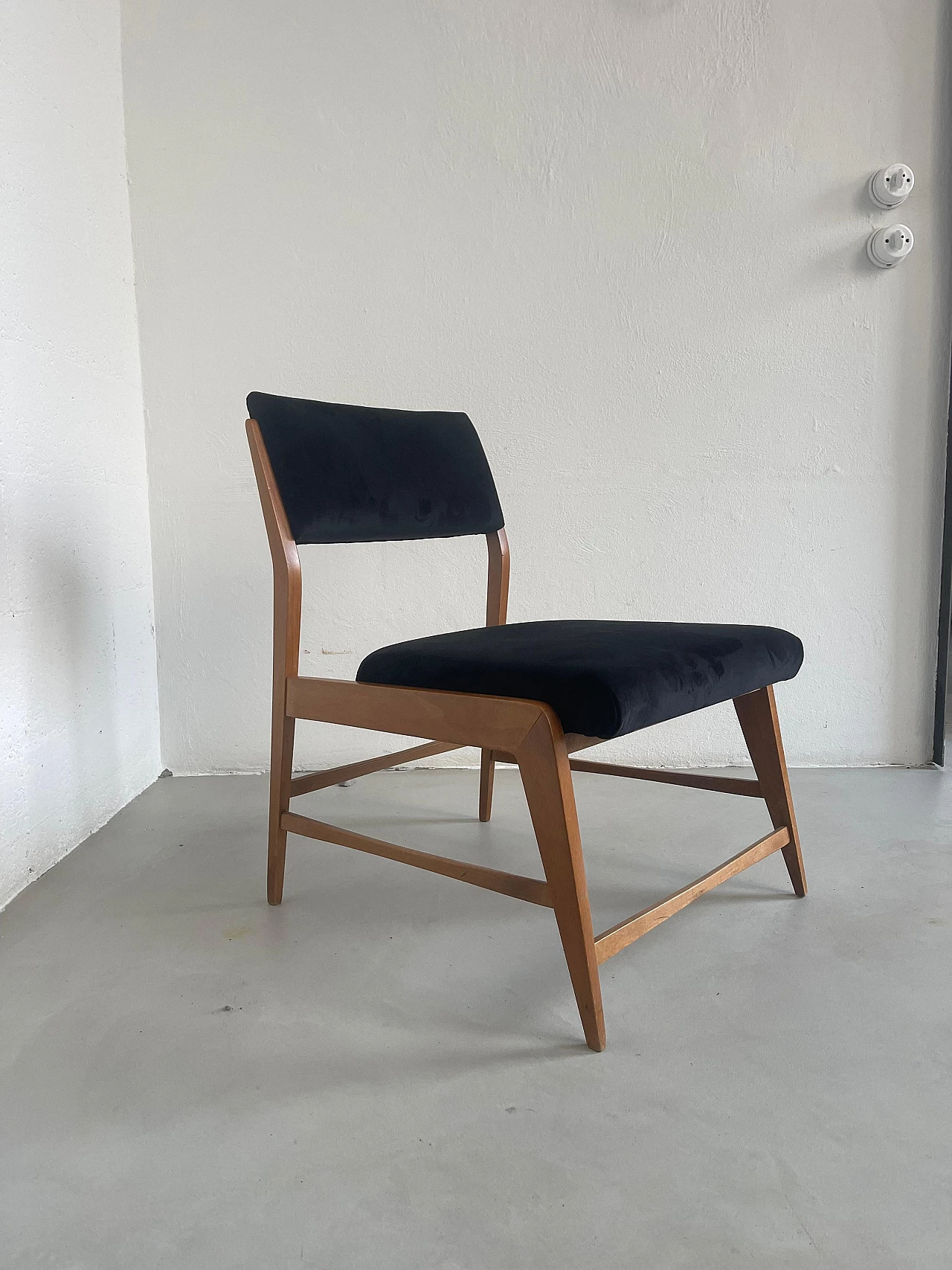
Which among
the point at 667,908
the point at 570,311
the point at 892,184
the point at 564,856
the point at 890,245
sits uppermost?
the point at 892,184

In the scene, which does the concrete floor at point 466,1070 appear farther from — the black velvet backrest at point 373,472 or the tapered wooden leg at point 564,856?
the black velvet backrest at point 373,472

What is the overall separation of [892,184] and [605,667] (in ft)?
5.52

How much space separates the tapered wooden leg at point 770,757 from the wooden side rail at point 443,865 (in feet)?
1.45

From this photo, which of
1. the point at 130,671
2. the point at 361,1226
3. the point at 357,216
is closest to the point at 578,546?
the point at 357,216

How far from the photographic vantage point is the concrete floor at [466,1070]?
30.1 inches

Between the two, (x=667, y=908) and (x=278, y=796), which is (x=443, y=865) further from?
(x=278, y=796)

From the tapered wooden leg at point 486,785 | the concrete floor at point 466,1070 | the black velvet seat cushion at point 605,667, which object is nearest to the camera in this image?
the concrete floor at point 466,1070

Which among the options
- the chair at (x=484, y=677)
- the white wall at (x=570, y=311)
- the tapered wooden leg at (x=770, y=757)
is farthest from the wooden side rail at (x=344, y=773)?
the white wall at (x=570, y=311)

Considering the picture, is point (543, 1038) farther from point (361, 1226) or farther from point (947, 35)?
point (947, 35)

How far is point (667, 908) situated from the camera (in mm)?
1119

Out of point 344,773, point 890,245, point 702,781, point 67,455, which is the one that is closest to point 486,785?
point 344,773

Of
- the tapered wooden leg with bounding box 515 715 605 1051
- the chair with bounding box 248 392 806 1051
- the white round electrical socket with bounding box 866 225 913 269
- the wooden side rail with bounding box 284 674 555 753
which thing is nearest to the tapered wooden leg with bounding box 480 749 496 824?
the chair with bounding box 248 392 806 1051

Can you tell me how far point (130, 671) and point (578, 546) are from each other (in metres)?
1.08

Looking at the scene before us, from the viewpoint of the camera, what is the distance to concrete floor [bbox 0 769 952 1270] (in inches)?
30.1
